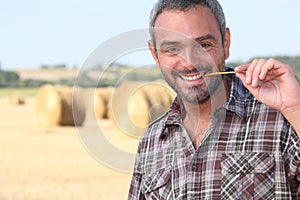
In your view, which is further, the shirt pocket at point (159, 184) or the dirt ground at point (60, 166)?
the dirt ground at point (60, 166)

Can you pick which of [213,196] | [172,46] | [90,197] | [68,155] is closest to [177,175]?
[213,196]

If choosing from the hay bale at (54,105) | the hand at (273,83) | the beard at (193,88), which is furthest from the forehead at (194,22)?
the hay bale at (54,105)

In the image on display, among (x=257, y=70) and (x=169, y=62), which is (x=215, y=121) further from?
(x=257, y=70)

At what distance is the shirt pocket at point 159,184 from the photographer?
2.31m

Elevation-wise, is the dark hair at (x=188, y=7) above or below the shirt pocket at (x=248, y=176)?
above

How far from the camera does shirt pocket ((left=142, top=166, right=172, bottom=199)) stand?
2.31 meters

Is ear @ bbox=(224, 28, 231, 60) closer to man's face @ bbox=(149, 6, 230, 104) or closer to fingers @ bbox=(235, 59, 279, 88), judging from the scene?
man's face @ bbox=(149, 6, 230, 104)

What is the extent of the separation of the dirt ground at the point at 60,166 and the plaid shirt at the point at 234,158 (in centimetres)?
15

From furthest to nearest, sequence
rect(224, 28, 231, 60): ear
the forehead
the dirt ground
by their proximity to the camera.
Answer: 1. the dirt ground
2. rect(224, 28, 231, 60): ear
3. the forehead

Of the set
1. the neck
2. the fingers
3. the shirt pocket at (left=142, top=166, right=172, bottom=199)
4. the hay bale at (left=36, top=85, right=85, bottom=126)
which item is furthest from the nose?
the hay bale at (left=36, top=85, right=85, bottom=126)

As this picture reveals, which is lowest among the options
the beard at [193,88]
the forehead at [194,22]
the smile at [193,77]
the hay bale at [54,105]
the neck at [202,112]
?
the hay bale at [54,105]

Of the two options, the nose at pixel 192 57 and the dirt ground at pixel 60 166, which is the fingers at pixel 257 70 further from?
the dirt ground at pixel 60 166

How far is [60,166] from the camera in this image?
38.1 feet

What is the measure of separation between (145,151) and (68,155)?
1114 centimetres
